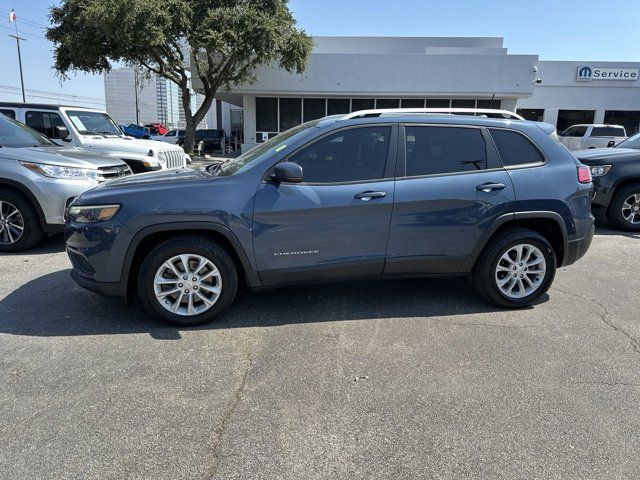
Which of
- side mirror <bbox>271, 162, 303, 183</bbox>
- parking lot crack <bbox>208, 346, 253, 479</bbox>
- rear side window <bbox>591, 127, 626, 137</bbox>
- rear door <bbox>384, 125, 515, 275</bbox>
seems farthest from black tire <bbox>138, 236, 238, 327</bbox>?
rear side window <bbox>591, 127, 626, 137</bbox>

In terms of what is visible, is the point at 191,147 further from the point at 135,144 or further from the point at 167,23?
the point at 135,144

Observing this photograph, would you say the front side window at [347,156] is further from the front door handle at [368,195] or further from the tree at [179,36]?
the tree at [179,36]

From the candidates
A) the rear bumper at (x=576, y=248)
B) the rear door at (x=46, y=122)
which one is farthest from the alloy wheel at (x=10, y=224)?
the rear bumper at (x=576, y=248)

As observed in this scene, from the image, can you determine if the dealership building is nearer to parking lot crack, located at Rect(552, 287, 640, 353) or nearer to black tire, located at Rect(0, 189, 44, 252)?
parking lot crack, located at Rect(552, 287, 640, 353)

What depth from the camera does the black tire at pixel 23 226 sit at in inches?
230

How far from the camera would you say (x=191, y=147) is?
2183 cm

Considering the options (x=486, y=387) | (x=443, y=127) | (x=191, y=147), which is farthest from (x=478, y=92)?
(x=486, y=387)

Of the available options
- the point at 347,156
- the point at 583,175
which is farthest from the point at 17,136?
the point at 583,175

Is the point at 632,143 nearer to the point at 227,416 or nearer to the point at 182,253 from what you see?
the point at 182,253

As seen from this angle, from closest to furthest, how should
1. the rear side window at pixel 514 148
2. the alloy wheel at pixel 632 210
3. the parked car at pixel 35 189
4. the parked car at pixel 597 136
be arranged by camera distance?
1. the rear side window at pixel 514 148
2. the parked car at pixel 35 189
3. the alloy wheel at pixel 632 210
4. the parked car at pixel 597 136

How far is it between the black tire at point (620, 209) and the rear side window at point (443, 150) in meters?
5.10

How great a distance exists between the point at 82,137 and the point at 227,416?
25.5 feet

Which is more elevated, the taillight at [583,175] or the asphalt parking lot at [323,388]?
the taillight at [583,175]

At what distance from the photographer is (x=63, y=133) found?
331 inches
